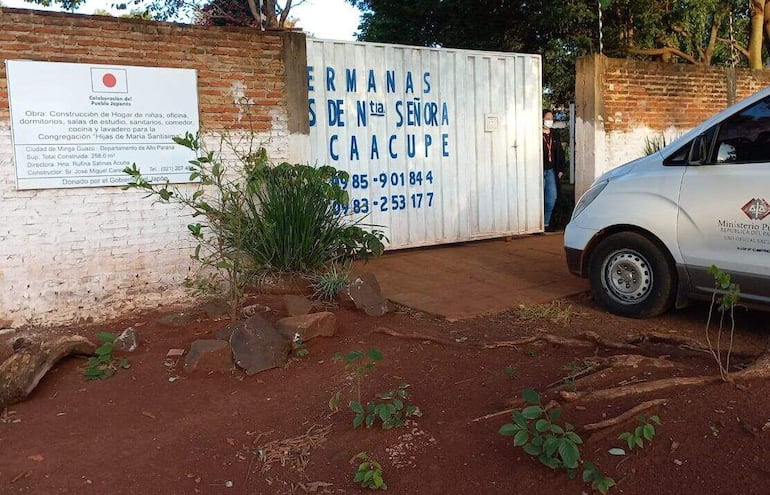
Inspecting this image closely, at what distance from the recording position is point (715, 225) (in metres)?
5.45

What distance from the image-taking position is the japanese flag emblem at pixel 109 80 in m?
6.28

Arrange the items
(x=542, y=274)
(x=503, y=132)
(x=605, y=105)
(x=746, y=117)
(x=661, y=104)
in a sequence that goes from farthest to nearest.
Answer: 1. (x=661, y=104)
2. (x=605, y=105)
3. (x=503, y=132)
4. (x=542, y=274)
5. (x=746, y=117)

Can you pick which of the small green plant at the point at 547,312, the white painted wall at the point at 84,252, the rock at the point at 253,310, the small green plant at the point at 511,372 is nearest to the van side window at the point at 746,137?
the small green plant at the point at 547,312

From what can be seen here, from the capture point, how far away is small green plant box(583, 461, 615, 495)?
3.09 metres

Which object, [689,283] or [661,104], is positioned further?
[661,104]

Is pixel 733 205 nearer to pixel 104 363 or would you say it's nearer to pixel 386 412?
pixel 386 412

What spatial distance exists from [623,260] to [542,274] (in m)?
1.77

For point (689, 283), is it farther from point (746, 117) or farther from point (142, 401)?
point (142, 401)

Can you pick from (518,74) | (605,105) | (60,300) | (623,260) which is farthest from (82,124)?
(605,105)

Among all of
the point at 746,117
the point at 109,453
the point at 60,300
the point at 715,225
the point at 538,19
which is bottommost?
the point at 109,453

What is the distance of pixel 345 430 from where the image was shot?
3938 millimetres

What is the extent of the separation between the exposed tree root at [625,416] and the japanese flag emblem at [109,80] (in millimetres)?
4904

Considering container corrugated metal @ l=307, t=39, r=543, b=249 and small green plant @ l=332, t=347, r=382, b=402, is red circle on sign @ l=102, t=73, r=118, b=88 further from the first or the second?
small green plant @ l=332, t=347, r=382, b=402

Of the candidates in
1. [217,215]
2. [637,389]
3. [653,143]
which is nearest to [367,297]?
[217,215]
